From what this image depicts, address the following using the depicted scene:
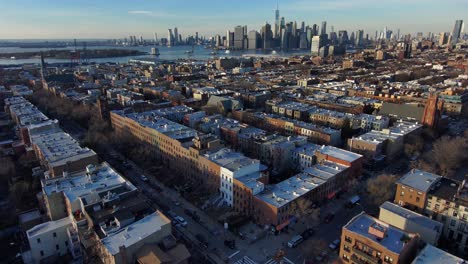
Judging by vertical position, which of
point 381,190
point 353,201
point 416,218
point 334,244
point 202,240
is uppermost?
point 416,218

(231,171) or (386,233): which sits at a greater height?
(231,171)

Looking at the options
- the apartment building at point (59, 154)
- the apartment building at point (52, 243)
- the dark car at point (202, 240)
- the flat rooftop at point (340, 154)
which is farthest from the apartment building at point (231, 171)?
the apartment building at point (52, 243)

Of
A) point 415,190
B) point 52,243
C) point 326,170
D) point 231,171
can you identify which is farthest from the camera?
point 326,170

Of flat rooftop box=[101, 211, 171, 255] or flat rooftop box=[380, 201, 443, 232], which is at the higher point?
flat rooftop box=[101, 211, 171, 255]

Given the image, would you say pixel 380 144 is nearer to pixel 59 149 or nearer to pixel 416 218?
pixel 416 218

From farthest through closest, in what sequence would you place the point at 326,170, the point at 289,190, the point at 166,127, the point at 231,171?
the point at 166,127 < the point at 326,170 < the point at 231,171 < the point at 289,190

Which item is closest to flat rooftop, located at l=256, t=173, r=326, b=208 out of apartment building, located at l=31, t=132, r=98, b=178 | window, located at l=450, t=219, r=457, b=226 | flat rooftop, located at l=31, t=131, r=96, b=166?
window, located at l=450, t=219, r=457, b=226

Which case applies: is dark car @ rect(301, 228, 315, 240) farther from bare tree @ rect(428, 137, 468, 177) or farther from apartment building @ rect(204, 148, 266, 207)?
bare tree @ rect(428, 137, 468, 177)

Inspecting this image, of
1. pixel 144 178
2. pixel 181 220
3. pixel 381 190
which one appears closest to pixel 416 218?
pixel 381 190
